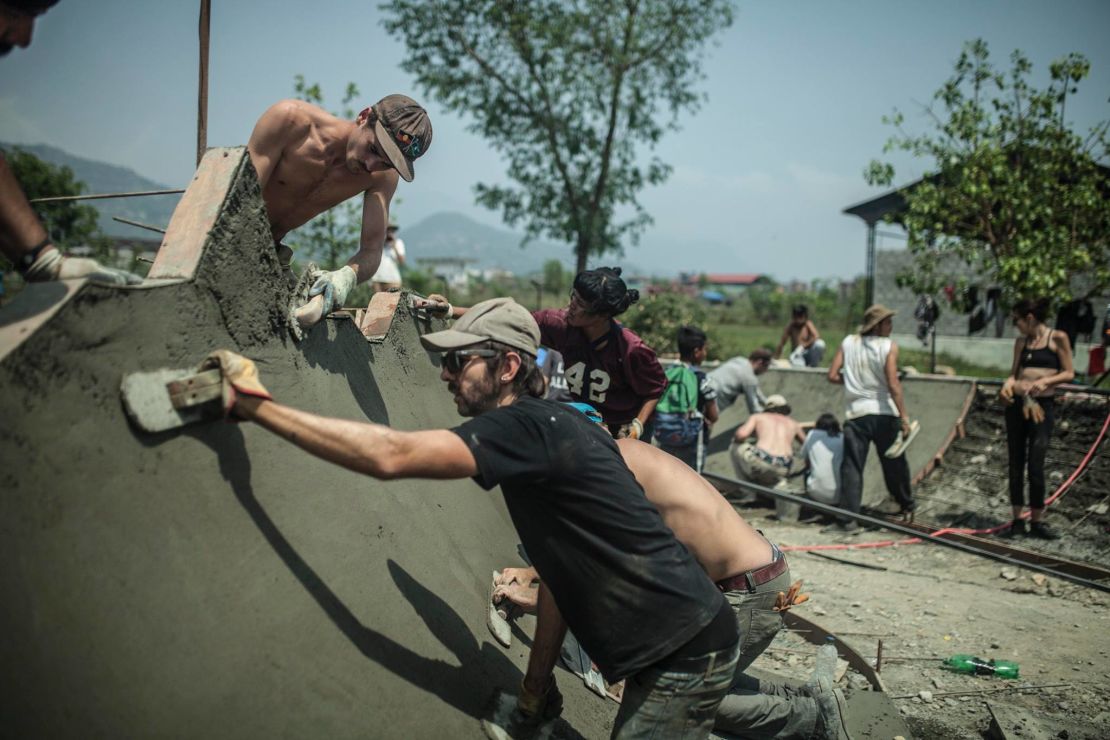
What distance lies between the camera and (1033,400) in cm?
656

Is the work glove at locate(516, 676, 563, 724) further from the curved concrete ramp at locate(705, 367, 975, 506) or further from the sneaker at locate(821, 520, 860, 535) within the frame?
the curved concrete ramp at locate(705, 367, 975, 506)

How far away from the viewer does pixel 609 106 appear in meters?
16.5

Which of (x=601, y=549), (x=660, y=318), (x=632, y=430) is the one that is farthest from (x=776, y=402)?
(x=660, y=318)

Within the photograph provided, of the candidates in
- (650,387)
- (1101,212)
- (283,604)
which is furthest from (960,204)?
(283,604)

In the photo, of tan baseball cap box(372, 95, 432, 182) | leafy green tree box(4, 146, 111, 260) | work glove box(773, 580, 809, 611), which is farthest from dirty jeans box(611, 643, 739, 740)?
leafy green tree box(4, 146, 111, 260)

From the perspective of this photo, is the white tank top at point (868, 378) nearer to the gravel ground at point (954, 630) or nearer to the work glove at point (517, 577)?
the gravel ground at point (954, 630)

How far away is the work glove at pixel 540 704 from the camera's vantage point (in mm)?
2613

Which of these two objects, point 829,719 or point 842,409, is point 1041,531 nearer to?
point 842,409

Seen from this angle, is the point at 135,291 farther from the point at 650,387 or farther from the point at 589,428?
the point at 650,387

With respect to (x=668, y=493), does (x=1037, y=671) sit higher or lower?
lower

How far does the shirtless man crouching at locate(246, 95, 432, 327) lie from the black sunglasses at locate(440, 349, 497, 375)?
104cm

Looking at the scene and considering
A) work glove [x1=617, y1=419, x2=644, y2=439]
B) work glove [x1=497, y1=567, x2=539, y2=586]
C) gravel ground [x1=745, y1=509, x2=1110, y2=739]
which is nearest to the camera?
work glove [x1=497, y1=567, x2=539, y2=586]

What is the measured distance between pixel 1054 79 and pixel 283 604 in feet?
36.9

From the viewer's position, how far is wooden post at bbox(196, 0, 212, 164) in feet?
13.1
